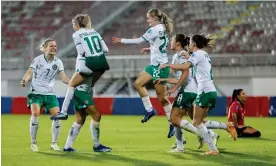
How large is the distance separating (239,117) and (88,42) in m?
5.80

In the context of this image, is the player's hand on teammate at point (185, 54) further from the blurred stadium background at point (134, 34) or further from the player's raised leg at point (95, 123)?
the blurred stadium background at point (134, 34)

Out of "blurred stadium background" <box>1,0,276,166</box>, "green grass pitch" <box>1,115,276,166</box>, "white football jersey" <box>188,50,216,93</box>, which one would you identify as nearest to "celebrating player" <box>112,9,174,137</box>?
"green grass pitch" <box>1,115,276,166</box>

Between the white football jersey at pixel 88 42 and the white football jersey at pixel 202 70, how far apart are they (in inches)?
62.3

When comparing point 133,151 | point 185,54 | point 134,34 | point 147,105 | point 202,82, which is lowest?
point 133,151

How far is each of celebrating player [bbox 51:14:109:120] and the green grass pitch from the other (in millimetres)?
1029

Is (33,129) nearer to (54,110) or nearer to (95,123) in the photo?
(54,110)

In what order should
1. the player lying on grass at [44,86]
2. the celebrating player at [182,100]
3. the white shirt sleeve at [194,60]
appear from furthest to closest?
the player lying on grass at [44,86], the celebrating player at [182,100], the white shirt sleeve at [194,60]

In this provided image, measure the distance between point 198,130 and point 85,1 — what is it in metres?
27.4

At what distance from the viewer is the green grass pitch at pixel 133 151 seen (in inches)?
443

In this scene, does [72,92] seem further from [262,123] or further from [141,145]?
[262,123]

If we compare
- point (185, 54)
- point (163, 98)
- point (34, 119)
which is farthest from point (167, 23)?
point (34, 119)

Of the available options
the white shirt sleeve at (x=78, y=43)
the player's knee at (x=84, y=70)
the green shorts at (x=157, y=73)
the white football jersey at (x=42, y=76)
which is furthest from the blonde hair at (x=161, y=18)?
the white football jersey at (x=42, y=76)

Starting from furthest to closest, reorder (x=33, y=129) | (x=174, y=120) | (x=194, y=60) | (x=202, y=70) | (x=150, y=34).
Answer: (x=33, y=129), (x=150, y=34), (x=174, y=120), (x=202, y=70), (x=194, y=60)

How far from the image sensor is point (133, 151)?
43.3ft
